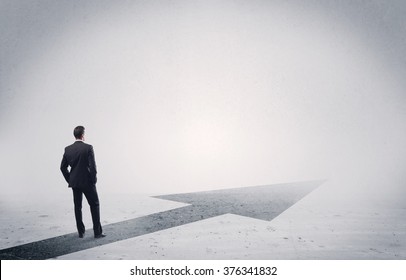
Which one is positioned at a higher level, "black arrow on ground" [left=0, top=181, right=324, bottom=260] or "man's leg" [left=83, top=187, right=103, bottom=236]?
"man's leg" [left=83, top=187, right=103, bottom=236]

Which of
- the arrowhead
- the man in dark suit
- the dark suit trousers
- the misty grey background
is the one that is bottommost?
the arrowhead

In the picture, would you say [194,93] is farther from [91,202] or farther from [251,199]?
[91,202]

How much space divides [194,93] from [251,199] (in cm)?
275

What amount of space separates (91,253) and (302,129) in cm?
531

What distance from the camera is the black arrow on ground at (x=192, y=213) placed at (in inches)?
122

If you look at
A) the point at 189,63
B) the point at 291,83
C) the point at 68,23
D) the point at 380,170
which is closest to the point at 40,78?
the point at 68,23

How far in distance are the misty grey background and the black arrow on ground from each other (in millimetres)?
1015

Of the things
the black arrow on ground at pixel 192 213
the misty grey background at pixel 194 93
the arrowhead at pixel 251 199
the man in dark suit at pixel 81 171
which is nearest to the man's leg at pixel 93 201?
the man in dark suit at pixel 81 171

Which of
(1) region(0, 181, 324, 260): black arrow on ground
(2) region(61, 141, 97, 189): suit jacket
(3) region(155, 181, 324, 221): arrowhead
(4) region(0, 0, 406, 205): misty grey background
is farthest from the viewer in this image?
(4) region(0, 0, 406, 205): misty grey background

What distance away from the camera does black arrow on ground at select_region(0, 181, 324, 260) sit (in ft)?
10.2

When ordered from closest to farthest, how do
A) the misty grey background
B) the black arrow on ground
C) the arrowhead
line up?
the black arrow on ground, the arrowhead, the misty grey background

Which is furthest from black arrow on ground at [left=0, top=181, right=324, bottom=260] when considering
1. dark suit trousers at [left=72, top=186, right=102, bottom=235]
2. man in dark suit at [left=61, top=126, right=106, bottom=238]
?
man in dark suit at [left=61, top=126, right=106, bottom=238]

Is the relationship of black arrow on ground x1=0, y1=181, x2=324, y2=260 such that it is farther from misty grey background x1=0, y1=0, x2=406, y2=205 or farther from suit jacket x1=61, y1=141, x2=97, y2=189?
misty grey background x1=0, y1=0, x2=406, y2=205

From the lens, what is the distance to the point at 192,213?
14.8ft
